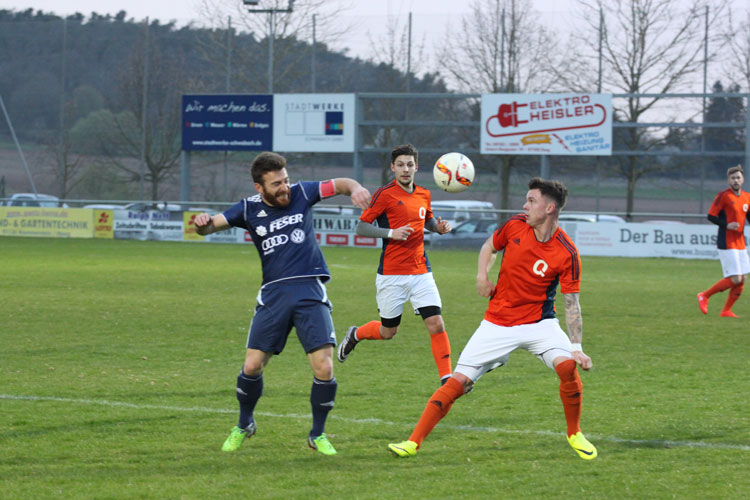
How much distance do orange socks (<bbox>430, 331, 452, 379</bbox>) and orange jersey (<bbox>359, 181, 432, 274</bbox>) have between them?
593mm

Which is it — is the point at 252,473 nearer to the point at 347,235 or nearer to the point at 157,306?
the point at 157,306

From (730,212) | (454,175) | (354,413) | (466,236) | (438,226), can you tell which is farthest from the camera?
(466,236)

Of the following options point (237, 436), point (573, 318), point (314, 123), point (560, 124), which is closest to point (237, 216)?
point (237, 436)

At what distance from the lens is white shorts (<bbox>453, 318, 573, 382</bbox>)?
5.77 meters

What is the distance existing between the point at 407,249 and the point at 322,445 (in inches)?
106

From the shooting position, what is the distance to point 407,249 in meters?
8.22

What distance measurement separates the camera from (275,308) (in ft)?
19.4

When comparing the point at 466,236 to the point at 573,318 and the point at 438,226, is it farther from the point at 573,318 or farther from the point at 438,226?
the point at 573,318

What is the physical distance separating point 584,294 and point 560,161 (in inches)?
815

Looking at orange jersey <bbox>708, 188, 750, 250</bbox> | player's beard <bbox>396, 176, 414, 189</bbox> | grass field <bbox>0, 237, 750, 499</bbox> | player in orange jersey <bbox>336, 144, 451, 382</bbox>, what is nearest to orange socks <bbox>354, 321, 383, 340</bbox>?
grass field <bbox>0, 237, 750, 499</bbox>

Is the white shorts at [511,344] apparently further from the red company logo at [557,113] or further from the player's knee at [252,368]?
the red company logo at [557,113]

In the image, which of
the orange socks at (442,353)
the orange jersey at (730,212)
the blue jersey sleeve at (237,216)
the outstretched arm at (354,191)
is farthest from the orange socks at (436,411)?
the orange jersey at (730,212)

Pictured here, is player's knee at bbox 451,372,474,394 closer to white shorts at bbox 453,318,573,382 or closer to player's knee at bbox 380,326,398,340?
white shorts at bbox 453,318,573,382

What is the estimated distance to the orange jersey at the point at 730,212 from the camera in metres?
12.6
